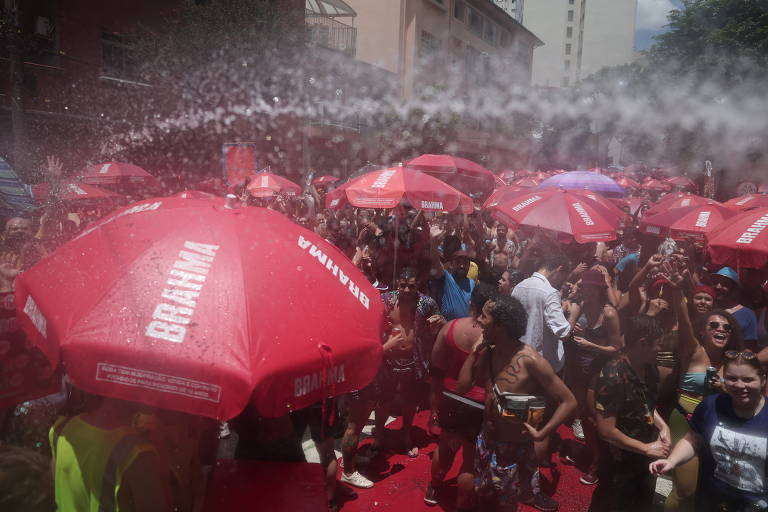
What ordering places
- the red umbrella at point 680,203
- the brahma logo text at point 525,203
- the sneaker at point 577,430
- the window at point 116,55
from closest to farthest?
the sneaker at point 577,430
the brahma logo text at point 525,203
the red umbrella at point 680,203
the window at point 116,55

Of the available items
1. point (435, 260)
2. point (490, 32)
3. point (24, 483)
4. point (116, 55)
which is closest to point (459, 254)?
point (435, 260)

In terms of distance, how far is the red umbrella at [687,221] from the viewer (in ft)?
22.1

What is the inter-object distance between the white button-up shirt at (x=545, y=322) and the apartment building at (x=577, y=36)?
42.1ft

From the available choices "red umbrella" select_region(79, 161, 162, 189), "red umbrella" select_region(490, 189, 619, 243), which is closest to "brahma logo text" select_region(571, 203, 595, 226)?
"red umbrella" select_region(490, 189, 619, 243)

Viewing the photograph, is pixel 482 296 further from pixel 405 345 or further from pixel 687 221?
pixel 687 221

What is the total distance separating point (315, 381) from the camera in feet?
5.39

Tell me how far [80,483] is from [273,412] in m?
0.77

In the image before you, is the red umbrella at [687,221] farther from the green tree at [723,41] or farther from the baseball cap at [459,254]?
the green tree at [723,41]

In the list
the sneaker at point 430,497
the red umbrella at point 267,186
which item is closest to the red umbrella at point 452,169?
the red umbrella at point 267,186

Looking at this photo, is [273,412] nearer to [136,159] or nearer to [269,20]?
[136,159]

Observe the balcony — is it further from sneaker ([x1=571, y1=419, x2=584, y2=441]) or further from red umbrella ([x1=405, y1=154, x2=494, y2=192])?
sneaker ([x1=571, y1=419, x2=584, y2=441])

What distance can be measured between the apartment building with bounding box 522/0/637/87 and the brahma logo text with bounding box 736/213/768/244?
11.5 m

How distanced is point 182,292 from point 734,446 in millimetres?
2701

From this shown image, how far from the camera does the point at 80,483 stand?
5.85 ft
